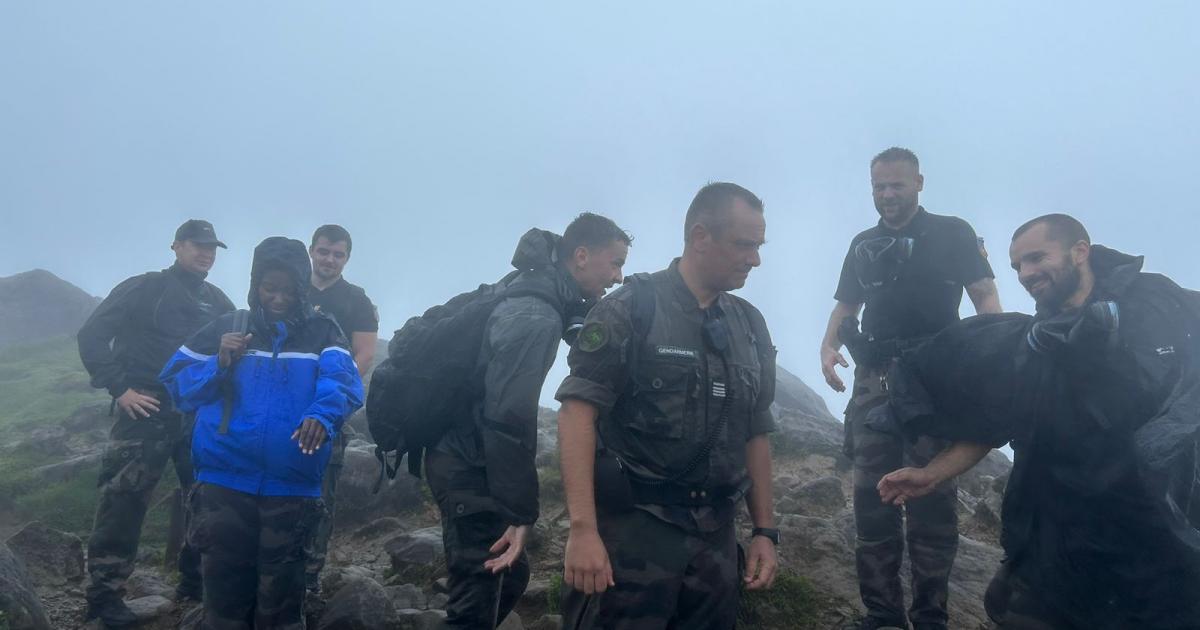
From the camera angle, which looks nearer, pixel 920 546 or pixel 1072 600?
pixel 1072 600

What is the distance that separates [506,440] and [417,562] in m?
4.88

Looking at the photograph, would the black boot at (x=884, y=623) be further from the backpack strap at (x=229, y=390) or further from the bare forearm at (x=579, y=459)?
the backpack strap at (x=229, y=390)

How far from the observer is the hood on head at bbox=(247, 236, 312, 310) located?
5.53 metres

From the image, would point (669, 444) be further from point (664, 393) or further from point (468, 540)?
point (468, 540)

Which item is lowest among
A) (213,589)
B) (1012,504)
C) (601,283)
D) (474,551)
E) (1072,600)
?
(213,589)

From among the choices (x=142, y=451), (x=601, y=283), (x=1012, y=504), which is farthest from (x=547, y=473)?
(x=1012, y=504)

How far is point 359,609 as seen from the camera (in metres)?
6.49

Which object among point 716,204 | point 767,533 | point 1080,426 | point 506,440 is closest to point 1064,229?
point 1080,426

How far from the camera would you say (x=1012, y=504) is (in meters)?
4.29

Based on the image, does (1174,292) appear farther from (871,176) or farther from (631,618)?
(631,618)

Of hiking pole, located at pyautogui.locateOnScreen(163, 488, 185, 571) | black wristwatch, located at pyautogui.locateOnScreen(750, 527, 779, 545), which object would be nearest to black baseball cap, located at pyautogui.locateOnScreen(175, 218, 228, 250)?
hiking pole, located at pyautogui.locateOnScreen(163, 488, 185, 571)

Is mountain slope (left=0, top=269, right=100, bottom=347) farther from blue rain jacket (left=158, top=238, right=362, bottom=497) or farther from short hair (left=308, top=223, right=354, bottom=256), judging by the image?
blue rain jacket (left=158, top=238, right=362, bottom=497)

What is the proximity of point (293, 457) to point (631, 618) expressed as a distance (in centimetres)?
271

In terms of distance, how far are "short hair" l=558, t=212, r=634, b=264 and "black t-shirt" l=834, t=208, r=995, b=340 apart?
2285mm
